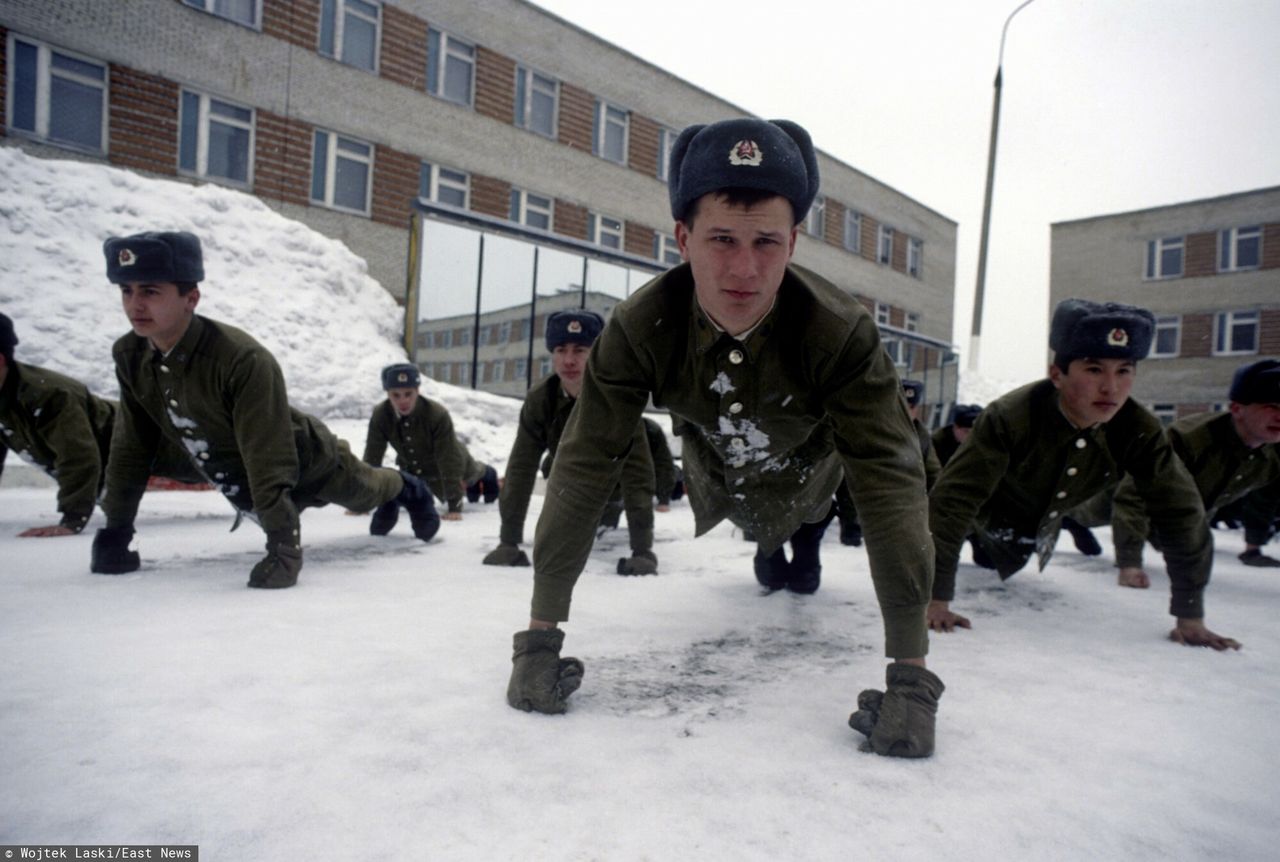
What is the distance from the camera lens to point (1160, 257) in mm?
23656

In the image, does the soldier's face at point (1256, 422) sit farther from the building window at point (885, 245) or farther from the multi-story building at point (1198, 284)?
the multi-story building at point (1198, 284)

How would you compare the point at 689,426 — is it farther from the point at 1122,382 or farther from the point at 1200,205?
the point at 1200,205

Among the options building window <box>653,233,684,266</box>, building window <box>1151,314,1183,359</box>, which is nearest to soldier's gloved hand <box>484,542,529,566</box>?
building window <box>653,233,684,266</box>

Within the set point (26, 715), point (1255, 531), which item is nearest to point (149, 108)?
point (26, 715)

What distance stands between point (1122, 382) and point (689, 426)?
1.63 metres

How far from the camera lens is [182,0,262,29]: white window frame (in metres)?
11.5

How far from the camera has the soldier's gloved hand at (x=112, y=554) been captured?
3.18 m

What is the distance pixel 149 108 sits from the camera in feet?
36.3

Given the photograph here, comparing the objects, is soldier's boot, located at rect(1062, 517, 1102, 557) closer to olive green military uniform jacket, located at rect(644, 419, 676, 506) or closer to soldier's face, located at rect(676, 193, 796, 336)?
olive green military uniform jacket, located at rect(644, 419, 676, 506)

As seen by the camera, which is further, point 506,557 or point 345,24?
point 345,24

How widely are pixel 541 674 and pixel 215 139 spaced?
1284 centimetres

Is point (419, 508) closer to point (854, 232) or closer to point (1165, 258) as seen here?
point (854, 232)

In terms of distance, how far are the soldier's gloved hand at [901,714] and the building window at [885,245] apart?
80.1 feet

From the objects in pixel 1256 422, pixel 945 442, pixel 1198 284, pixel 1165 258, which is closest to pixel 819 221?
pixel 1165 258
